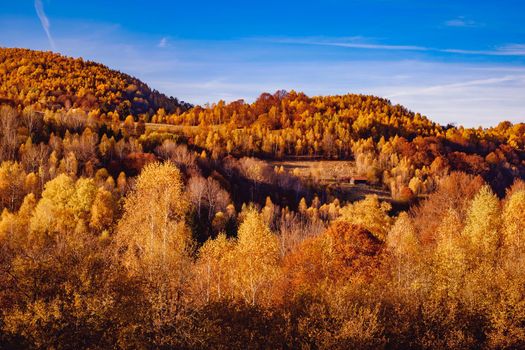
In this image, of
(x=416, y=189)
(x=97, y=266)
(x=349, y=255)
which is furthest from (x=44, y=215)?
(x=416, y=189)

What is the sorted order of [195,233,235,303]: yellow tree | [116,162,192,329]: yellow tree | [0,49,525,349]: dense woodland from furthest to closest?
[116,162,192,329]: yellow tree, [195,233,235,303]: yellow tree, [0,49,525,349]: dense woodland

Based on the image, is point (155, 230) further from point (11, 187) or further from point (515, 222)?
point (515, 222)

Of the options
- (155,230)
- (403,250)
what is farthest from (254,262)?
(403,250)

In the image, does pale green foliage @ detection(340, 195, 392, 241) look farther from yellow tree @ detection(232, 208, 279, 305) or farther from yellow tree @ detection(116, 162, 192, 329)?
yellow tree @ detection(116, 162, 192, 329)

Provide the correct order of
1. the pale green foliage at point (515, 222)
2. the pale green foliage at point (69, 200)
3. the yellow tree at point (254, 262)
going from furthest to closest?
the pale green foliage at point (69, 200), the pale green foliage at point (515, 222), the yellow tree at point (254, 262)

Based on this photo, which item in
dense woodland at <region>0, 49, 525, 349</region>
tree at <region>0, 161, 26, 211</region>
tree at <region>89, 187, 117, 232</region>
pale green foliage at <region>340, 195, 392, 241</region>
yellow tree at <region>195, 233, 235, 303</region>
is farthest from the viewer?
tree at <region>0, 161, 26, 211</region>

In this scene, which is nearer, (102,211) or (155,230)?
(155,230)

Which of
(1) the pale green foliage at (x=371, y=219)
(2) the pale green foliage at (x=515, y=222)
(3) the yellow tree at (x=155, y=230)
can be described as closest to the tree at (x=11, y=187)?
(3) the yellow tree at (x=155, y=230)

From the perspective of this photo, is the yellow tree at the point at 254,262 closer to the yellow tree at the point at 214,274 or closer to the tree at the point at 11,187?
the yellow tree at the point at 214,274

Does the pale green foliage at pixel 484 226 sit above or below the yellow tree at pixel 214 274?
above

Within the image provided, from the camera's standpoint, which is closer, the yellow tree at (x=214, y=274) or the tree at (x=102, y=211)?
the yellow tree at (x=214, y=274)

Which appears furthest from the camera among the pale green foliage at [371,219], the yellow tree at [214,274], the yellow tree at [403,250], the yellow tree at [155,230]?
the pale green foliage at [371,219]

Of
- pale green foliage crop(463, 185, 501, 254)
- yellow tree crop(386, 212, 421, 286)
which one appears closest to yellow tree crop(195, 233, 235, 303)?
yellow tree crop(386, 212, 421, 286)

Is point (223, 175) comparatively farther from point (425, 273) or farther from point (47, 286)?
point (47, 286)
